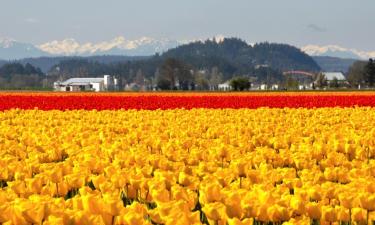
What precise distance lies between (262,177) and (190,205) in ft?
4.93

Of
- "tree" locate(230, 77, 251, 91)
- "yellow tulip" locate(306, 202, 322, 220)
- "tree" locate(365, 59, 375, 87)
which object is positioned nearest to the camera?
"yellow tulip" locate(306, 202, 322, 220)

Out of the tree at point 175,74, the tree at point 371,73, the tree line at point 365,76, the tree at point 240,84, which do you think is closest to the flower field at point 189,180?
the tree at point 240,84

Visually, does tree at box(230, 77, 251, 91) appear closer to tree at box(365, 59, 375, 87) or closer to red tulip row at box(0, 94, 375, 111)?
tree at box(365, 59, 375, 87)

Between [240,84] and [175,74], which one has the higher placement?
[175,74]

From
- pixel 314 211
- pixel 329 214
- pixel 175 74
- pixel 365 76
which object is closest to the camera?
pixel 329 214

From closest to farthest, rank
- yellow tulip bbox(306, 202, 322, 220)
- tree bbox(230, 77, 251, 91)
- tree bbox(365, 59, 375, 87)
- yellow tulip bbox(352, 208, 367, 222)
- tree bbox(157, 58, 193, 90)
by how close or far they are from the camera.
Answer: yellow tulip bbox(352, 208, 367, 222) < yellow tulip bbox(306, 202, 322, 220) < tree bbox(230, 77, 251, 91) < tree bbox(365, 59, 375, 87) < tree bbox(157, 58, 193, 90)

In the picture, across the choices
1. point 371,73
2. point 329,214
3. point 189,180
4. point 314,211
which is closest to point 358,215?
point 329,214

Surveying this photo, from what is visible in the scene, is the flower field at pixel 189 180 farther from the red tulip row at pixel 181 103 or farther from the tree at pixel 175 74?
the tree at pixel 175 74

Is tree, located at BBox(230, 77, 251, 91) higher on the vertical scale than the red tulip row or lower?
lower

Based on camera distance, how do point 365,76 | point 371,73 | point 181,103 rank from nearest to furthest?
point 181,103 → point 371,73 → point 365,76

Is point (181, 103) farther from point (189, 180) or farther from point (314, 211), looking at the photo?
point (314, 211)

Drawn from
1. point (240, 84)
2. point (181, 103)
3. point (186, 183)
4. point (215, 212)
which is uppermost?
point (215, 212)

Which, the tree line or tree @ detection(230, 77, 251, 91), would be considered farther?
the tree line

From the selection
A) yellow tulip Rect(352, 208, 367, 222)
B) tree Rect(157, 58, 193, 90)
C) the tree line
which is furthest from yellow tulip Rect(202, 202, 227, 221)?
tree Rect(157, 58, 193, 90)
